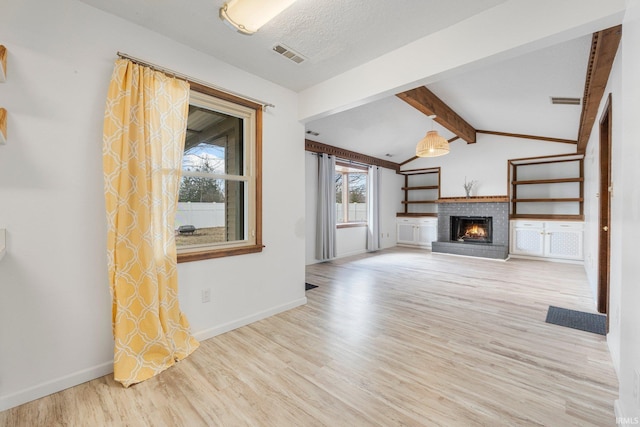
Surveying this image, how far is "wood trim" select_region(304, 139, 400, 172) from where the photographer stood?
546cm

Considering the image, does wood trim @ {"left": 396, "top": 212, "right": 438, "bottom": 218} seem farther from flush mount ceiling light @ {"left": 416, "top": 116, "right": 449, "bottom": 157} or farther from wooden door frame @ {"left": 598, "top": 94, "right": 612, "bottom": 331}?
wooden door frame @ {"left": 598, "top": 94, "right": 612, "bottom": 331}

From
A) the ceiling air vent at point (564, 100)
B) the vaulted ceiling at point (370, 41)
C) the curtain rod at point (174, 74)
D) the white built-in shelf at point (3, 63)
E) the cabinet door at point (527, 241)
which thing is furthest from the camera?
the cabinet door at point (527, 241)

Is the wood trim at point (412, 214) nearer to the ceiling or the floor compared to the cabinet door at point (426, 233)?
nearer to the ceiling

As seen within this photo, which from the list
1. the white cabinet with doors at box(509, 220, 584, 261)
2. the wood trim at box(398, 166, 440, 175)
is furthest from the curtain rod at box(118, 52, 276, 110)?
the white cabinet with doors at box(509, 220, 584, 261)

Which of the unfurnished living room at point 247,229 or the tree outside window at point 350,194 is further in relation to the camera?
the tree outside window at point 350,194

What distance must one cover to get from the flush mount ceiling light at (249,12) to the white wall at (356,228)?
372 centimetres

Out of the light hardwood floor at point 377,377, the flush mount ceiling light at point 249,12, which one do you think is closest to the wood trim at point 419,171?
the light hardwood floor at point 377,377

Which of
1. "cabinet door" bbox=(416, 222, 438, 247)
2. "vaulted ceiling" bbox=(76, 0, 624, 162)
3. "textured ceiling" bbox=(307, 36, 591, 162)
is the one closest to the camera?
"vaulted ceiling" bbox=(76, 0, 624, 162)

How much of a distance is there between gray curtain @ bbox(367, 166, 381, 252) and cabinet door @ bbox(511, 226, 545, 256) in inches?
123

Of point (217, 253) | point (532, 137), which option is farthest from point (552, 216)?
point (217, 253)

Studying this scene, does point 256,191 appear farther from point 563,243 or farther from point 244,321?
point 563,243

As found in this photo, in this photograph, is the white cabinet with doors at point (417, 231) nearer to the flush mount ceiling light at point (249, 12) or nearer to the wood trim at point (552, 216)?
the wood trim at point (552, 216)

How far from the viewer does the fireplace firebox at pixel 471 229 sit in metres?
6.73

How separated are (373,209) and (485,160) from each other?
298cm
